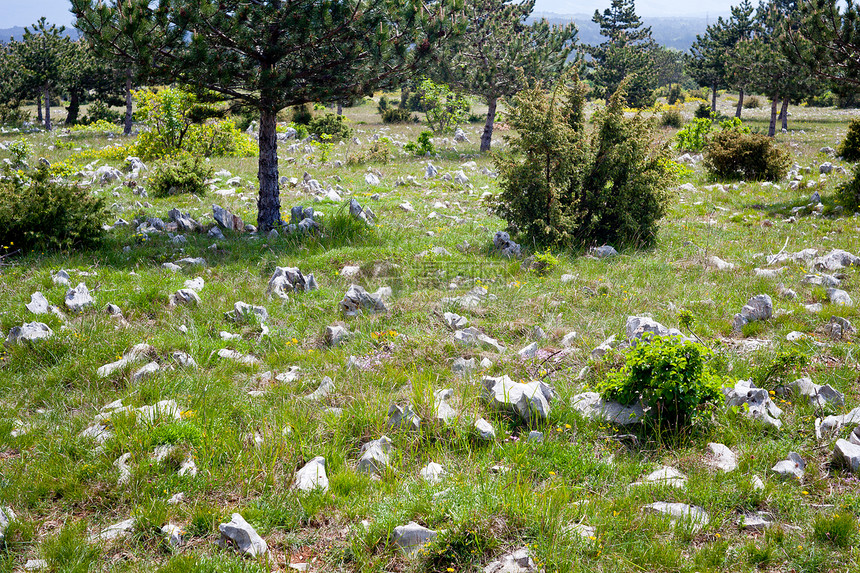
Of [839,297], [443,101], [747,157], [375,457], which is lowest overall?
[375,457]

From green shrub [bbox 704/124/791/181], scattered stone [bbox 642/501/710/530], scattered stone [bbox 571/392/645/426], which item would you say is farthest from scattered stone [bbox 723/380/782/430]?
green shrub [bbox 704/124/791/181]

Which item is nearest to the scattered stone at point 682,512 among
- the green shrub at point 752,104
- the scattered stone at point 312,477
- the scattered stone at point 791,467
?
the scattered stone at point 791,467

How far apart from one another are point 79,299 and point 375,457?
511 centimetres

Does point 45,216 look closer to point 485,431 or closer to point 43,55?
point 485,431

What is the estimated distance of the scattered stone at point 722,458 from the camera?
4.23m

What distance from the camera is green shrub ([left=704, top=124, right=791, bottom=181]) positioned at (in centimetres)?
1731

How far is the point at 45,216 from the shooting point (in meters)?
9.16

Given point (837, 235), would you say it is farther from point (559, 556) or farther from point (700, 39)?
point (700, 39)

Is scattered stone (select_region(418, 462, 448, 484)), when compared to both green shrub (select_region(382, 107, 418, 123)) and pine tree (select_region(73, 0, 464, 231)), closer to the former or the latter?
pine tree (select_region(73, 0, 464, 231))

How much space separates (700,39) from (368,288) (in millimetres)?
54938

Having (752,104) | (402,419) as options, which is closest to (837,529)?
(402,419)

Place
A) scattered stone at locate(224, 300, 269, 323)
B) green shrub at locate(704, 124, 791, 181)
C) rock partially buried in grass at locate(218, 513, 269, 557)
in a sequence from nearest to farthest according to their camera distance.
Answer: rock partially buried in grass at locate(218, 513, 269, 557)
scattered stone at locate(224, 300, 269, 323)
green shrub at locate(704, 124, 791, 181)

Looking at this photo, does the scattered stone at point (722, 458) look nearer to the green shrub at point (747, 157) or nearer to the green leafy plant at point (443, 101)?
the green shrub at point (747, 157)

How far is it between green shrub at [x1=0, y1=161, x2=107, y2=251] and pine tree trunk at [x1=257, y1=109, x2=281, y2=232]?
288 centimetres
